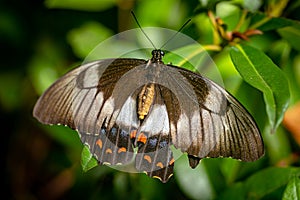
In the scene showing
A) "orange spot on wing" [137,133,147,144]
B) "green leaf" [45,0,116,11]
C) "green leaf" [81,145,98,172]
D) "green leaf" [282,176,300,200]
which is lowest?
"green leaf" [282,176,300,200]

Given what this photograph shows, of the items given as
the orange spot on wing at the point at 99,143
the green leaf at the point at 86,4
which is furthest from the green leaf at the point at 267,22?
the green leaf at the point at 86,4

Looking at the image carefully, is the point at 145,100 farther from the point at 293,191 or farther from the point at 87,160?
the point at 293,191

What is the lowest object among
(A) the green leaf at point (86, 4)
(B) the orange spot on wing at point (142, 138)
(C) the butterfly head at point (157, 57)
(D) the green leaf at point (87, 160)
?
(D) the green leaf at point (87, 160)

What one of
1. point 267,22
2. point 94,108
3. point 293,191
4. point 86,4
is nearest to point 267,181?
point 293,191

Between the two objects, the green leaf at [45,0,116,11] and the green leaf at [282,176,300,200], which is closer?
the green leaf at [282,176,300,200]

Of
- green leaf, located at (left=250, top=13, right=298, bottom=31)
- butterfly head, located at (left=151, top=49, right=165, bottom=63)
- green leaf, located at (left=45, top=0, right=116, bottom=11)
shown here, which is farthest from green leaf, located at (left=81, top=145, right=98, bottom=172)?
green leaf, located at (left=45, top=0, right=116, bottom=11)

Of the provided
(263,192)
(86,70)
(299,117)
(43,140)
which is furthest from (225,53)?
(43,140)

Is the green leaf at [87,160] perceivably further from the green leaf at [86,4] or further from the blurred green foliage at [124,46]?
the green leaf at [86,4]

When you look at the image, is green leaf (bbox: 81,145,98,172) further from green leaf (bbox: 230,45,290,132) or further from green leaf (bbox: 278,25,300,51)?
green leaf (bbox: 278,25,300,51)
